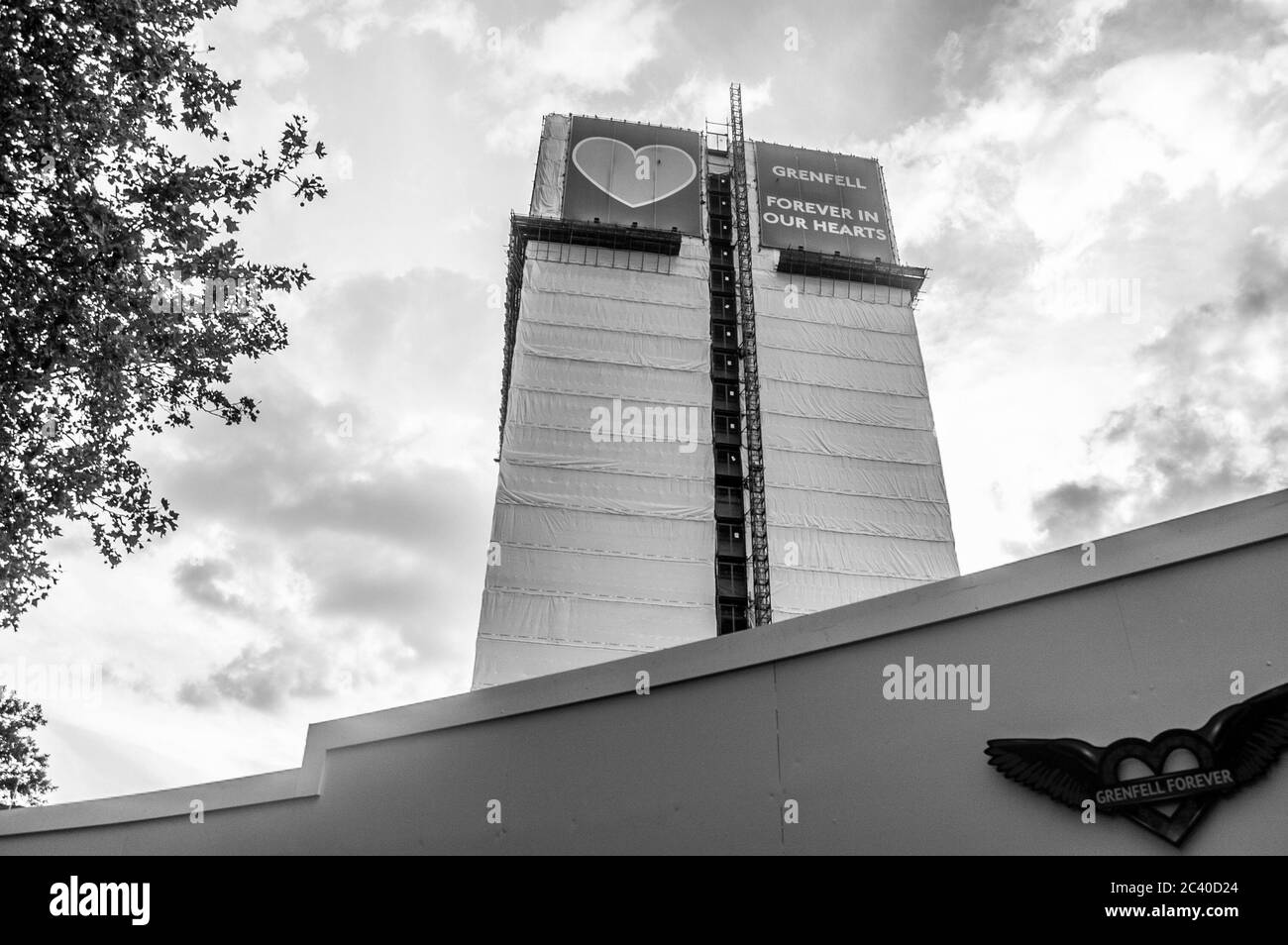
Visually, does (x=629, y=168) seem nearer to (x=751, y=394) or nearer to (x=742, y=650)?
(x=751, y=394)

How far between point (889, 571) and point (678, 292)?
16.2 m

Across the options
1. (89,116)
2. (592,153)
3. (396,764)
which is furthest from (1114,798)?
(592,153)

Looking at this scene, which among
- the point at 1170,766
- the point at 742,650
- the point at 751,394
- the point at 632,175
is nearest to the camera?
the point at 1170,766

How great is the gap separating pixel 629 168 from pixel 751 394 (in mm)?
13907

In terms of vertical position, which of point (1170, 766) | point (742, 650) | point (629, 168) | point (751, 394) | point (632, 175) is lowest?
point (1170, 766)

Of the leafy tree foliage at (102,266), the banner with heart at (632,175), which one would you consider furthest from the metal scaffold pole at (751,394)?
the leafy tree foliage at (102,266)

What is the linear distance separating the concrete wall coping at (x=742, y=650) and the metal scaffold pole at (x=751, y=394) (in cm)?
2314

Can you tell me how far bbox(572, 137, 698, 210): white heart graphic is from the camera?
4334 centimetres

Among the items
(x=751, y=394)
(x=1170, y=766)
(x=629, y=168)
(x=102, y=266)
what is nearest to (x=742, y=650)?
(x=1170, y=766)

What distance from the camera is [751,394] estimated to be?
131 ft

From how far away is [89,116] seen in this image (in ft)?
32.4

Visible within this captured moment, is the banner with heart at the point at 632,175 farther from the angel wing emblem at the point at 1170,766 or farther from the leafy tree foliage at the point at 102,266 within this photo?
the angel wing emblem at the point at 1170,766

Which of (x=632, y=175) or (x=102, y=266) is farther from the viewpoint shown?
(x=632, y=175)
